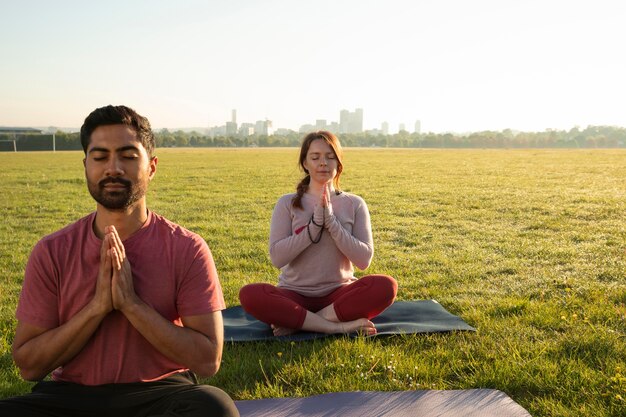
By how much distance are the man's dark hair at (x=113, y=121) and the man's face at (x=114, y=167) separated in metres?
0.02

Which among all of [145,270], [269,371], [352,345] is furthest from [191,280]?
[352,345]

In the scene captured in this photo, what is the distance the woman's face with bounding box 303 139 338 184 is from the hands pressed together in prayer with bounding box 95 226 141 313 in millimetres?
2758

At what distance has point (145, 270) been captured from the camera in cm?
291

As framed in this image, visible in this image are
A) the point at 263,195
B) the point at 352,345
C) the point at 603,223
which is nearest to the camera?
the point at 352,345

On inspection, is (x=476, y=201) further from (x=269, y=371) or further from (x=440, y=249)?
(x=269, y=371)

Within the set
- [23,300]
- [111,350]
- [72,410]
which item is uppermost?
[23,300]

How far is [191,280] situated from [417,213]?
11.2 meters

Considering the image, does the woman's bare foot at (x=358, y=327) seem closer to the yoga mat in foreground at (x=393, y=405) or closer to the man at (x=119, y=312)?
the yoga mat in foreground at (x=393, y=405)

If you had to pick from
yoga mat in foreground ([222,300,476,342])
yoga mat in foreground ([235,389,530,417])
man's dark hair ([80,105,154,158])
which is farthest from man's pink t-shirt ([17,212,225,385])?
yoga mat in foreground ([222,300,476,342])

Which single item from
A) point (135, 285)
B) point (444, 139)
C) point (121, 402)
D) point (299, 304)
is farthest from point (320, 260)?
point (444, 139)

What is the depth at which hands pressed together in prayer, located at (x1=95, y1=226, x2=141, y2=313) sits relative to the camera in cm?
264

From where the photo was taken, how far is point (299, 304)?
17.6 feet

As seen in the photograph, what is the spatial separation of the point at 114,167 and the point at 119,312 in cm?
66

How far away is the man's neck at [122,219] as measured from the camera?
2.92m
